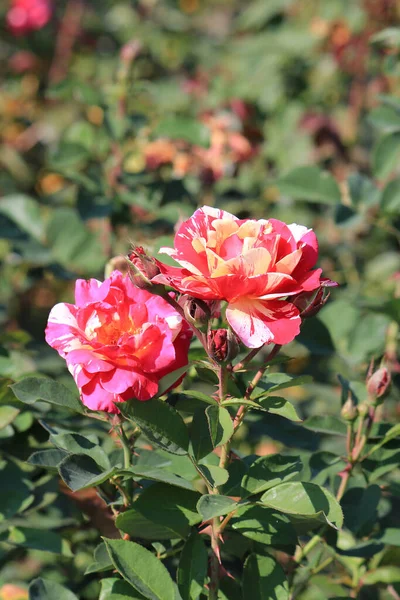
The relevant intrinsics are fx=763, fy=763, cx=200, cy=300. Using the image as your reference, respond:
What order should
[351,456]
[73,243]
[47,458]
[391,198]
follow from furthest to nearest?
1. [73,243]
2. [391,198]
3. [351,456]
4. [47,458]

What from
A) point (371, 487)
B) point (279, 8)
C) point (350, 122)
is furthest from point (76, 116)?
point (371, 487)

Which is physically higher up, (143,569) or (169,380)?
(169,380)

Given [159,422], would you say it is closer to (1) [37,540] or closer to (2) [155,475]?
(2) [155,475]

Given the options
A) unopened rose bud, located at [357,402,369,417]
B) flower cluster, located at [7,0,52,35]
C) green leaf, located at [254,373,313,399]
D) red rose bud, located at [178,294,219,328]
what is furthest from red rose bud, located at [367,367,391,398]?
flower cluster, located at [7,0,52,35]

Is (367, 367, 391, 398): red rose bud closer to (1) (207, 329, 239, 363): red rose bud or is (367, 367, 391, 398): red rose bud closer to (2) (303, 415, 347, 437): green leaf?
(2) (303, 415, 347, 437): green leaf

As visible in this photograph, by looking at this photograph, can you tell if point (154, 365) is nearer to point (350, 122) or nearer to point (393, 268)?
point (393, 268)

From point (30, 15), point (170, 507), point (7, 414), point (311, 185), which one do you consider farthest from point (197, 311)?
point (30, 15)

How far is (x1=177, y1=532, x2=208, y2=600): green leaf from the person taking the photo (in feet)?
2.47

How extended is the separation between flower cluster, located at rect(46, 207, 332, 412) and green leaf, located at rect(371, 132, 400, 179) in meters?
0.72

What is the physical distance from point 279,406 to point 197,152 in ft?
4.17

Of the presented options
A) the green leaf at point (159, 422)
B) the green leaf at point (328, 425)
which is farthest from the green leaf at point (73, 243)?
the green leaf at point (159, 422)

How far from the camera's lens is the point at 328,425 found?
3.06 ft

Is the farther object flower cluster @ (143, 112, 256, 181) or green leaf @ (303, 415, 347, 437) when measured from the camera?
flower cluster @ (143, 112, 256, 181)

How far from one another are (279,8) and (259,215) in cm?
104
